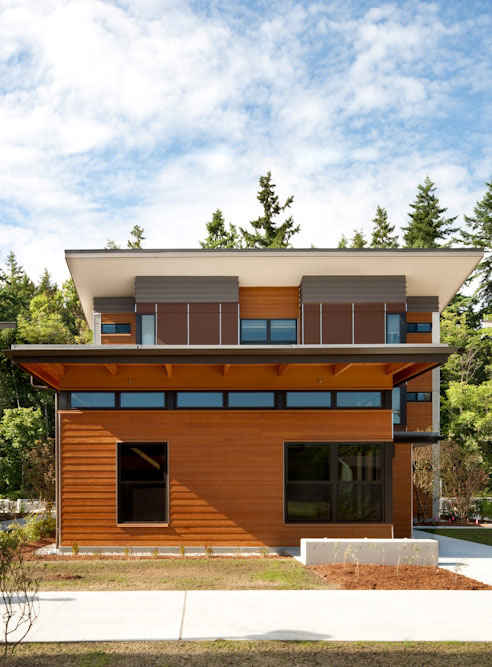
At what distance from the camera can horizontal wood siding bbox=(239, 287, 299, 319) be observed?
20.9m

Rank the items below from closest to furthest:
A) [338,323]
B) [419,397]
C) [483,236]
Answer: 1. [338,323]
2. [419,397]
3. [483,236]

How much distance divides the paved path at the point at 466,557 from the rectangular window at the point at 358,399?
3.38 m

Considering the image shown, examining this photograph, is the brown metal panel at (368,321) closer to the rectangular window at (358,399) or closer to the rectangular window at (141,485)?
the rectangular window at (358,399)

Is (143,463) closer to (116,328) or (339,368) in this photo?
(339,368)

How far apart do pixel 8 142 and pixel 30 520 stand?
9.15 meters

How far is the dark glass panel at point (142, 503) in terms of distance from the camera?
1328 cm

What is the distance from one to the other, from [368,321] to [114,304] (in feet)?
28.4

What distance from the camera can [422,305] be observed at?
74.1 ft

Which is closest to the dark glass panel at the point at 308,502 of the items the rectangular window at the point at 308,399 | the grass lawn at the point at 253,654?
the rectangular window at the point at 308,399

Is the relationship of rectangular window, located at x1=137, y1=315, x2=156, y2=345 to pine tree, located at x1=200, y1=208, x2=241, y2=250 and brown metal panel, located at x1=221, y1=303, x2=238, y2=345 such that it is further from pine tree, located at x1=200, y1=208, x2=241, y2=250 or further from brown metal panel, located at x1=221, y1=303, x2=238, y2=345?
pine tree, located at x1=200, y1=208, x2=241, y2=250

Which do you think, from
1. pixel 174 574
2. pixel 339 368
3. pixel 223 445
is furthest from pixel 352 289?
pixel 174 574

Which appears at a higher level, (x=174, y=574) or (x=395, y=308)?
(x=395, y=308)

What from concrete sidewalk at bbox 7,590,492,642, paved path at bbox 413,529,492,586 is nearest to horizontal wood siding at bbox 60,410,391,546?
paved path at bbox 413,529,492,586

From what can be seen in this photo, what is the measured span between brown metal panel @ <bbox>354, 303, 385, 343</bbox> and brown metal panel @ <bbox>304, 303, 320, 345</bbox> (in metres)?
1.23
